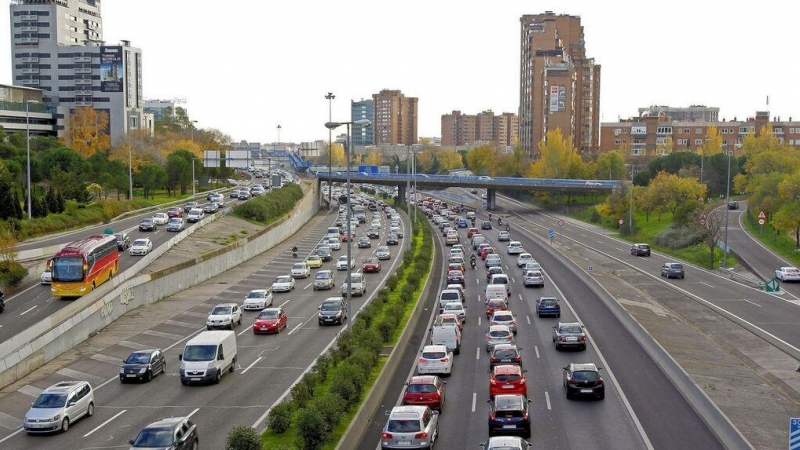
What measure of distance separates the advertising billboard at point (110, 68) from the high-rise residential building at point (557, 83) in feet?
248

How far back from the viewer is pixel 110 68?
139125mm

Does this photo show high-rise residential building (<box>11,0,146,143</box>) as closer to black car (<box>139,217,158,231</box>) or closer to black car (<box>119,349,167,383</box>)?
black car (<box>139,217,158,231</box>)

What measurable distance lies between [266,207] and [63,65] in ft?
250

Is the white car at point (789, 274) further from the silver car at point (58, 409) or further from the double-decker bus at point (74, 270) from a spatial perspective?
the silver car at point (58, 409)

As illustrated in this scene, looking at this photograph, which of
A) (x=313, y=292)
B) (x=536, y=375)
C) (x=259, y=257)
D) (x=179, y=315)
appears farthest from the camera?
(x=259, y=257)

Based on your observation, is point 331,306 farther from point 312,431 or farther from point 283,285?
point 312,431

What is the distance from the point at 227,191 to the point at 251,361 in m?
90.0

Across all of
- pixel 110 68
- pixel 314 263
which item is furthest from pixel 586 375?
pixel 110 68

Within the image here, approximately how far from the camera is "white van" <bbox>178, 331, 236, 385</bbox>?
28.4m

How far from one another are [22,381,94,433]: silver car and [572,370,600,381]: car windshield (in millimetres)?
14432

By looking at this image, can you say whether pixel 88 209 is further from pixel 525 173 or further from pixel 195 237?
pixel 525 173

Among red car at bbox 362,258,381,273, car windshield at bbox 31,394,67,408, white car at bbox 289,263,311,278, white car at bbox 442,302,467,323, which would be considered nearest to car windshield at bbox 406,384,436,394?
car windshield at bbox 31,394,67,408

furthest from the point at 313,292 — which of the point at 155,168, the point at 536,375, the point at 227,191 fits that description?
the point at 227,191

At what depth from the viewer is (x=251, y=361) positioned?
1278 inches
